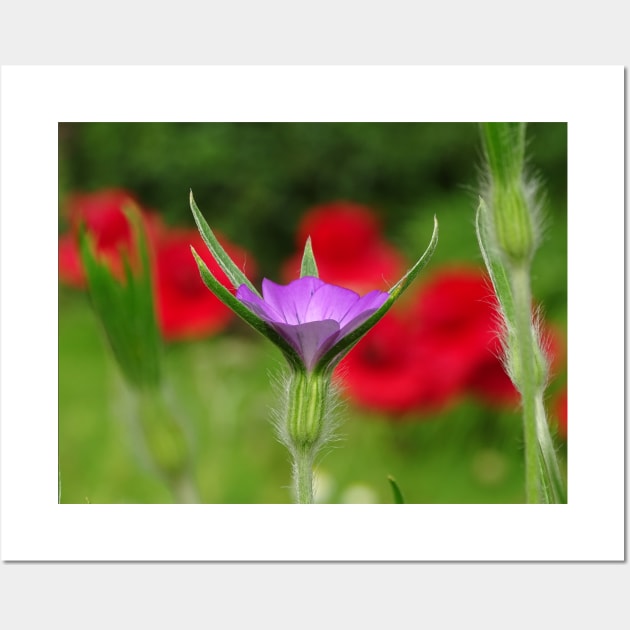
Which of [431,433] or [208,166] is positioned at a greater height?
[208,166]

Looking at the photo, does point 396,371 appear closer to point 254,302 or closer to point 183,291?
point 183,291

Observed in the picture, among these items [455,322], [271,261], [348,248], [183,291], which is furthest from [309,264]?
[271,261]

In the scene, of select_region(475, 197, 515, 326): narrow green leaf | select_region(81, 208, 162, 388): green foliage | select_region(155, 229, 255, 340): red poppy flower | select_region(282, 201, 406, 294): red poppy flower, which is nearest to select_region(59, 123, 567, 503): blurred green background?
select_region(282, 201, 406, 294): red poppy flower

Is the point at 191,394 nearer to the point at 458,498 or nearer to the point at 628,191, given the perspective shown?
the point at 458,498

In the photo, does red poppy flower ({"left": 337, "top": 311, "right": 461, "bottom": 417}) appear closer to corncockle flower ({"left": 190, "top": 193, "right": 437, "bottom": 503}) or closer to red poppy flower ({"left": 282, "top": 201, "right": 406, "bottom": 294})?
red poppy flower ({"left": 282, "top": 201, "right": 406, "bottom": 294})

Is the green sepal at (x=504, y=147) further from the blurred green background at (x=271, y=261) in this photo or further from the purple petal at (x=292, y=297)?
the blurred green background at (x=271, y=261)

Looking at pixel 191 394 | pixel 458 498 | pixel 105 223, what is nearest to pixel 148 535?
pixel 105 223
